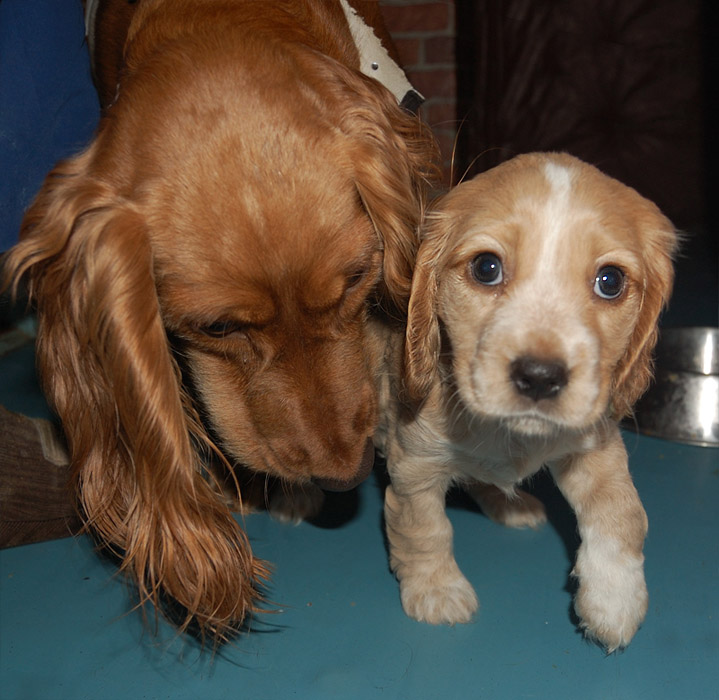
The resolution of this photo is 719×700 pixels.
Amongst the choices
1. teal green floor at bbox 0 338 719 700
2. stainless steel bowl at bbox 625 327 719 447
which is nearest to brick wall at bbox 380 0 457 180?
stainless steel bowl at bbox 625 327 719 447

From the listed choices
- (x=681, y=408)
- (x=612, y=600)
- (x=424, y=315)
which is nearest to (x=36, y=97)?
(x=424, y=315)

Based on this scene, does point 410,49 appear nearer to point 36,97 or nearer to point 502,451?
point 36,97

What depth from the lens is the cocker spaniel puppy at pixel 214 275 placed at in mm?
1290

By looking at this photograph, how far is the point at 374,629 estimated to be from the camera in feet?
5.18

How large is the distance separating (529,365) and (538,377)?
0.02m

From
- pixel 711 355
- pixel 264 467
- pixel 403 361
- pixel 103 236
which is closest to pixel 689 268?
pixel 711 355

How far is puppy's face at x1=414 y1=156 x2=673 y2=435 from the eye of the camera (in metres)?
1.19

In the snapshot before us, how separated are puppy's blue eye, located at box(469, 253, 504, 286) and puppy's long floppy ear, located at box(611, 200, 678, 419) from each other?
274mm

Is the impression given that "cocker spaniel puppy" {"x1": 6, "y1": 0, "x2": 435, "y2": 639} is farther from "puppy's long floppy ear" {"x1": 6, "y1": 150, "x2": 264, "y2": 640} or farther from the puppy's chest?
the puppy's chest

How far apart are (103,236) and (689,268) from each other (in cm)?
313

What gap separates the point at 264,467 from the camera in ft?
4.92

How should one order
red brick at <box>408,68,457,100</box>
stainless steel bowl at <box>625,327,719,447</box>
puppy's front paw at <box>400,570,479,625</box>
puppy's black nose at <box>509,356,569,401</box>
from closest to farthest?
puppy's black nose at <box>509,356,569,401</box> < puppy's front paw at <box>400,570,479,625</box> < stainless steel bowl at <box>625,327,719,447</box> < red brick at <box>408,68,457,100</box>

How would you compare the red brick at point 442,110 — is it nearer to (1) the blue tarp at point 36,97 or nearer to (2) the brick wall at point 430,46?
(2) the brick wall at point 430,46

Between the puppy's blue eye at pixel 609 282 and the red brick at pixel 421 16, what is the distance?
332cm
